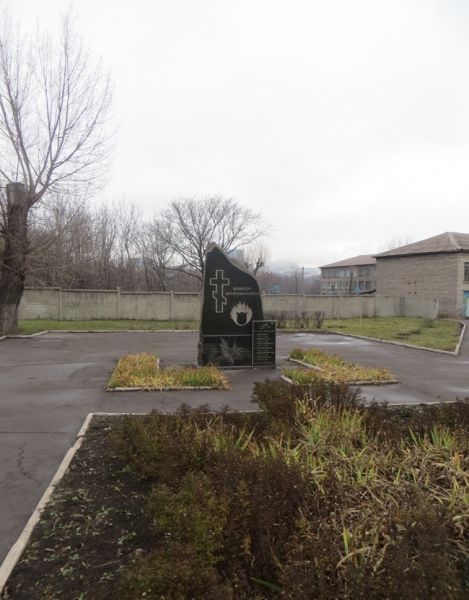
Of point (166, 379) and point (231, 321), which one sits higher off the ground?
point (231, 321)

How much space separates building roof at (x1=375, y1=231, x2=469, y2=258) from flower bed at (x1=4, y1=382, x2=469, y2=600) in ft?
124

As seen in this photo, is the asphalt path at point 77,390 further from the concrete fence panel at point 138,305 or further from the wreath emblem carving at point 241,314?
the concrete fence panel at point 138,305

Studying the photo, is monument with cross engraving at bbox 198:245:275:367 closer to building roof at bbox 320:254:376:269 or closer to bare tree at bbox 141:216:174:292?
bare tree at bbox 141:216:174:292

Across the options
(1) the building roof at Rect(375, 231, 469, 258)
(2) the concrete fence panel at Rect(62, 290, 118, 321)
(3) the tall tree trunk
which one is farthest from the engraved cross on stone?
(1) the building roof at Rect(375, 231, 469, 258)

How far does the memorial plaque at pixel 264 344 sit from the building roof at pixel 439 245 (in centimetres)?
3180

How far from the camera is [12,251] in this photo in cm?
1844

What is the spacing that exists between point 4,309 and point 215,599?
1987 cm

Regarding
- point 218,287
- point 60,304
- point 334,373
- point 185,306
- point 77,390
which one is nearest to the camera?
point 77,390

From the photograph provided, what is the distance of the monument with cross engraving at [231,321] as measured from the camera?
11.1 m

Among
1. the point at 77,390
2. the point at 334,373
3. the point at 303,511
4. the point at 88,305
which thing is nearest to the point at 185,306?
the point at 88,305

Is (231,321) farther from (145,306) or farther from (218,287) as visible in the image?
(145,306)

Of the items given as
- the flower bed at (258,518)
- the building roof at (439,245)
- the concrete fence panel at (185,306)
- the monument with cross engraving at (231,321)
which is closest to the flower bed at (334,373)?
the monument with cross engraving at (231,321)

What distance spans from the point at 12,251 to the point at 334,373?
48.1ft

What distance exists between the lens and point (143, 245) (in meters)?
53.2
